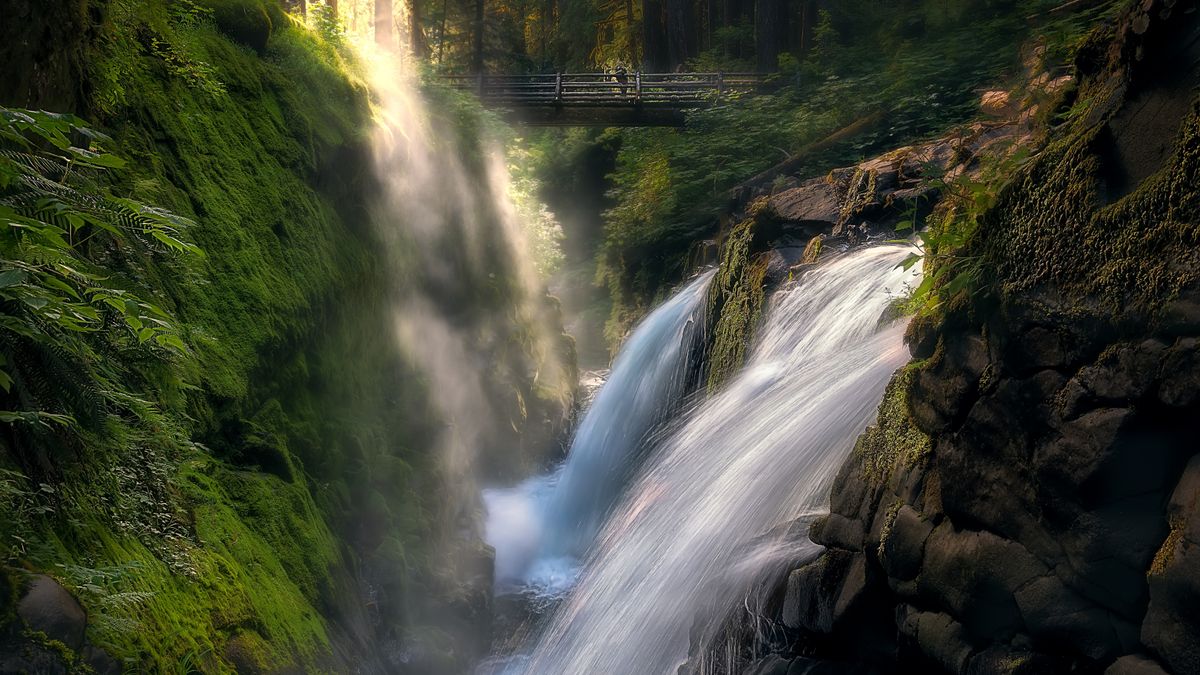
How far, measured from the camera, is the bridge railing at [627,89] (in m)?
20.5

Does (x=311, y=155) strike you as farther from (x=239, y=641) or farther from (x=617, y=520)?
(x=239, y=641)

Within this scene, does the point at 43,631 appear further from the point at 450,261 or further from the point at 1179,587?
the point at 450,261

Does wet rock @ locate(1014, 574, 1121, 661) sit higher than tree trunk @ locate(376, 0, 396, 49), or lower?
lower

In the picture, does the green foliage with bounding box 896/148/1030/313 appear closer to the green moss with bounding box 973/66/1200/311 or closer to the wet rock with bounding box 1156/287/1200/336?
the green moss with bounding box 973/66/1200/311

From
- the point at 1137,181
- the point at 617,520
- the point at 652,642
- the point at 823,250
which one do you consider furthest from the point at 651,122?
the point at 1137,181

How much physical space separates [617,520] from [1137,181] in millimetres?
5347

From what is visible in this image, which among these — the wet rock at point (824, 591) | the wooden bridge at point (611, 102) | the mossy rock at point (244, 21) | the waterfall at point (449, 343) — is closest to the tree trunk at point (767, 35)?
the wooden bridge at point (611, 102)

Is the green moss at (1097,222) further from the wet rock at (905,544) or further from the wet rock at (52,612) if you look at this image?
the wet rock at (52,612)

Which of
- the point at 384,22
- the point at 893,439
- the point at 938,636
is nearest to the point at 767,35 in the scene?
the point at 384,22

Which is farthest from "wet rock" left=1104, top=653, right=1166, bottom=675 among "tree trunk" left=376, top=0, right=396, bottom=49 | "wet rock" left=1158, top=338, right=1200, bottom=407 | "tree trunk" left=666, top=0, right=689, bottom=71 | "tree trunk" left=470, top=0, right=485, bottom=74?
"tree trunk" left=470, top=0, right=485, bottom=74

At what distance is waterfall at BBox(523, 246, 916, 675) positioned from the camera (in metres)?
5.31

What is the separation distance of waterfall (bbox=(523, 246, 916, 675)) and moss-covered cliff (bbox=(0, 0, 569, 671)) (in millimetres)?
1776

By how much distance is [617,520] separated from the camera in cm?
780

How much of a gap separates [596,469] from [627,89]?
41.4 ft
